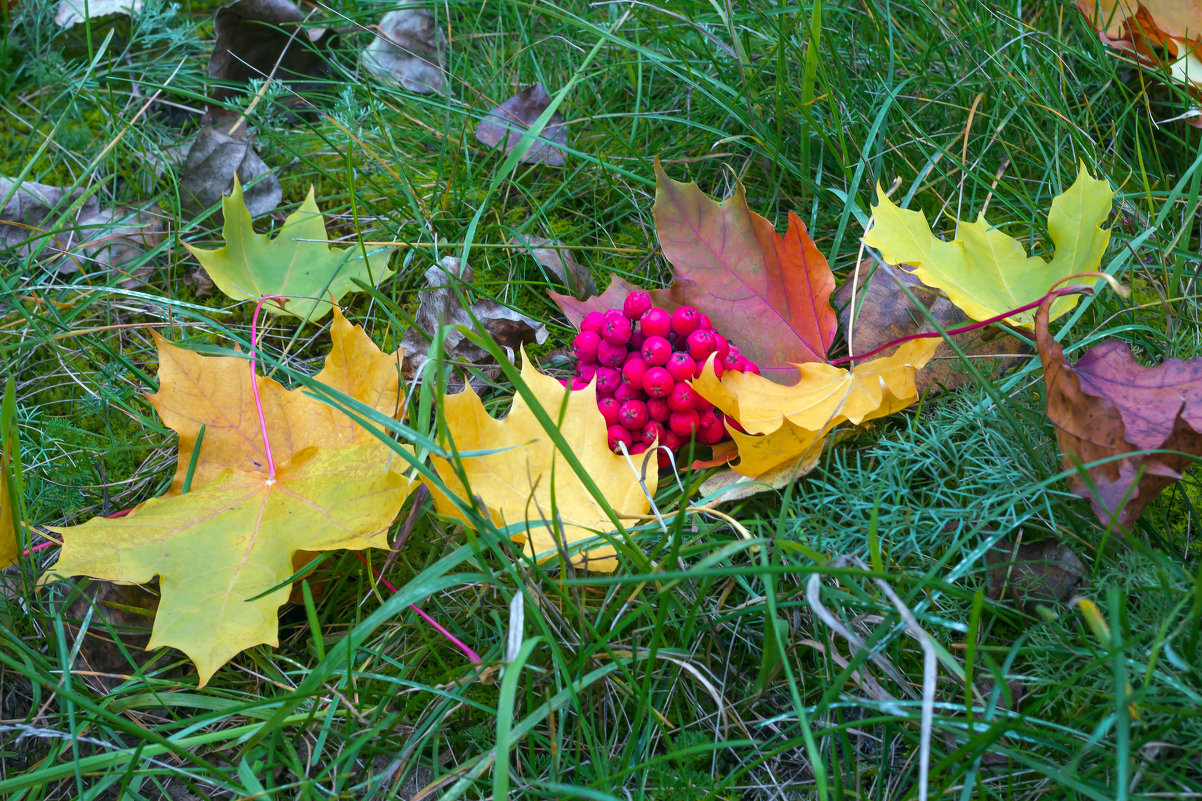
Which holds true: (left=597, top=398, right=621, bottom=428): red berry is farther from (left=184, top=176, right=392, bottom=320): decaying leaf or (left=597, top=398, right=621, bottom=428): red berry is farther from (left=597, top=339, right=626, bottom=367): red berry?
(left=184, top=176, right=392, bottom=320): decaying leaf

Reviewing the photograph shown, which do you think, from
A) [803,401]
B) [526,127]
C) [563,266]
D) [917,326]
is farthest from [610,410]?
[526,127]

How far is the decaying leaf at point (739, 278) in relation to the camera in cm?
169

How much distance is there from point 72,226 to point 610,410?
1.68 metres

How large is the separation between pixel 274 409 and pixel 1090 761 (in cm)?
154

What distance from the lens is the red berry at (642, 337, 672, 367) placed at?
1591 mm

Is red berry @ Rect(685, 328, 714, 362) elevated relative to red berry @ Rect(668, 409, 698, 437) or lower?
elevated

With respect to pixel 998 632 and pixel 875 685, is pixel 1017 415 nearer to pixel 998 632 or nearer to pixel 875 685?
pixel 998 632

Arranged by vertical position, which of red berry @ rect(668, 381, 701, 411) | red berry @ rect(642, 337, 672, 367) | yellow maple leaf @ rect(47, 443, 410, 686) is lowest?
yellow maple leaf @ rect(47, 443, 410, 686)

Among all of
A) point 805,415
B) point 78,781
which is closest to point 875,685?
point 805,415

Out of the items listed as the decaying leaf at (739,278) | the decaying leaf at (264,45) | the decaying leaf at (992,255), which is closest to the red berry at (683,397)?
the decaying leaf at (739,278)

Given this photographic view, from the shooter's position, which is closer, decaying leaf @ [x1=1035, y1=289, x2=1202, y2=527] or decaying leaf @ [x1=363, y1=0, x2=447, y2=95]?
decaying leaf @ [x1=1035, y1=289, x2=1202, y2=527]

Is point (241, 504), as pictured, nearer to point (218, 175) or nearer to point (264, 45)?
point (218, 175)

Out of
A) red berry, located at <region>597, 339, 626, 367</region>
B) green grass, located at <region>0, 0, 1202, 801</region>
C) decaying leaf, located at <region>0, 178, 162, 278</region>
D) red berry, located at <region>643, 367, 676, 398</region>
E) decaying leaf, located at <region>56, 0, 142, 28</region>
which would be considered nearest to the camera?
green grass, located at <region>0, 0, 1202, 801</region>

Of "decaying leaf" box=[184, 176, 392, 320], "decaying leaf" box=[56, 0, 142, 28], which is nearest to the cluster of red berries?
"decaying leaf" box=[184, 176, 392, 320]
